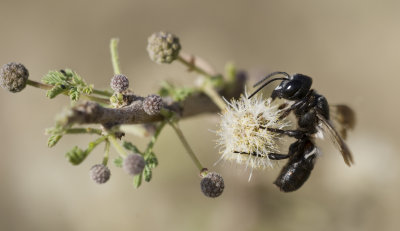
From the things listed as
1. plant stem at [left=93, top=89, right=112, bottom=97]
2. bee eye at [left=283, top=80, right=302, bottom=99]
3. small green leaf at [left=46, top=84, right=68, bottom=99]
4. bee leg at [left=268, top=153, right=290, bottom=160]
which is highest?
small green leaf at [left=46, top=84, right=68, bottom=99]

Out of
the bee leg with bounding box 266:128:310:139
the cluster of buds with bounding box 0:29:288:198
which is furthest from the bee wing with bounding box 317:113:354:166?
the cluster of buds with bounding box 0:29:288:198

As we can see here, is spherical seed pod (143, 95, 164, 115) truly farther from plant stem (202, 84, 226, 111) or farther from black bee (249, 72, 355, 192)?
plant stem (202, 84, 226, 111)

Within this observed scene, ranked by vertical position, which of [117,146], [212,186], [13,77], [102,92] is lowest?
[212,186]

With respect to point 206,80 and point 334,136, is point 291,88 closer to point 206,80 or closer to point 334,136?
point 334,136

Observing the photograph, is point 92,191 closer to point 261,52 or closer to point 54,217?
point 54,217

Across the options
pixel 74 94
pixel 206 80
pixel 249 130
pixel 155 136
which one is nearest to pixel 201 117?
pixel 206 80

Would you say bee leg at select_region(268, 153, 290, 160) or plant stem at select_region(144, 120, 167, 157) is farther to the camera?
bee leg at select_region(268, 153, 290, 160)
